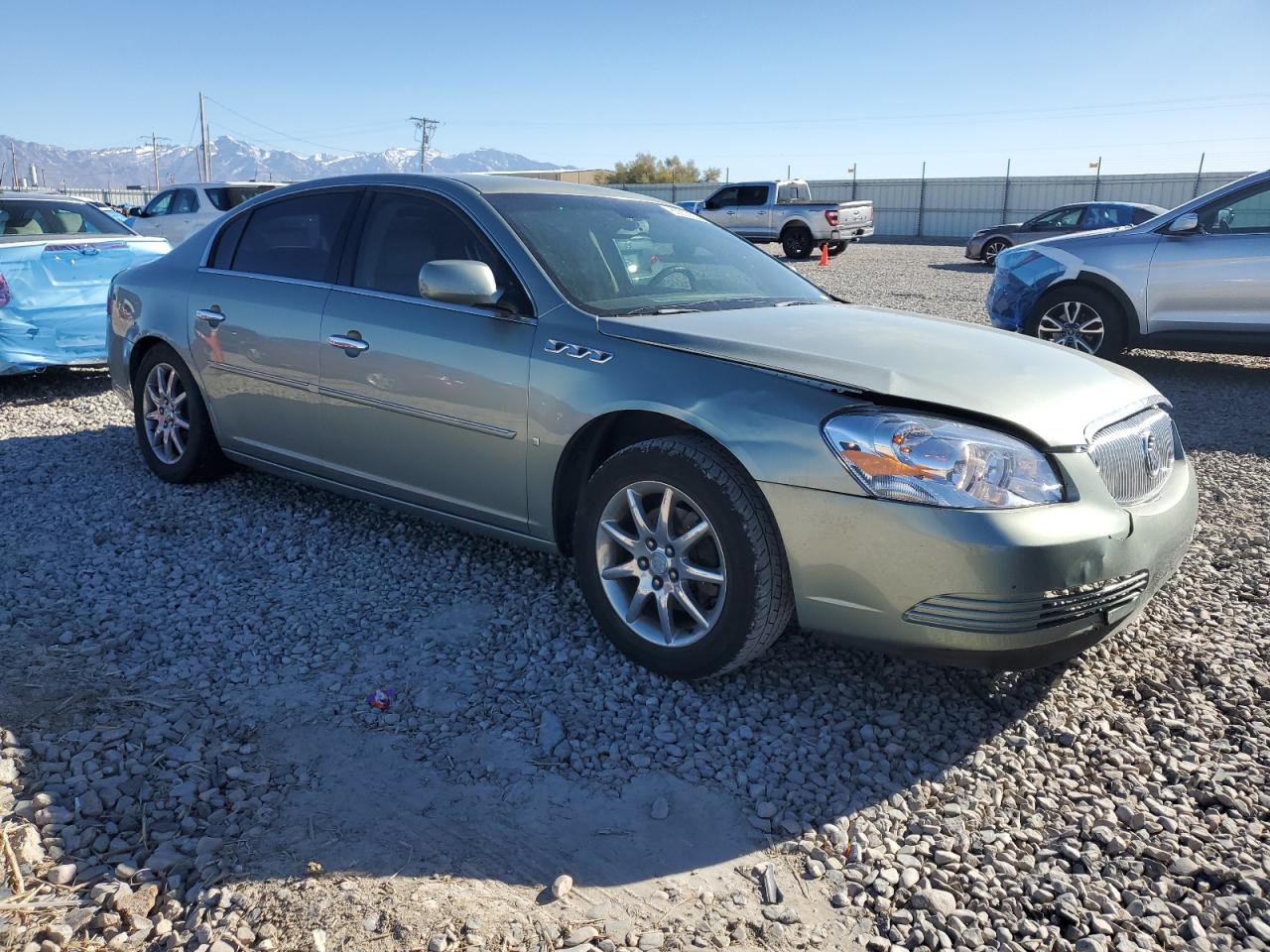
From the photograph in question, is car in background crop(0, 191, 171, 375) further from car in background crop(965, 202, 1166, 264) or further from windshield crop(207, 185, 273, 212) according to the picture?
car in background crop(965, 202, 1166, 264)

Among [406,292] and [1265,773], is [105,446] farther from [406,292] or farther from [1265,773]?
[1265,773]

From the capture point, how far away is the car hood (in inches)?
114

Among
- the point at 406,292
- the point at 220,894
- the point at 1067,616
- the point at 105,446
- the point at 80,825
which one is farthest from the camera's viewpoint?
the point at 105,446

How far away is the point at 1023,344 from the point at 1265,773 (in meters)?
1.59

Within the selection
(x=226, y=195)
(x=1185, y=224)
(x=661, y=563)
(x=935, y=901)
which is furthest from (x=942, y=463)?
(x=226, y=195)

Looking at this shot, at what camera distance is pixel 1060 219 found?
21.5 metres

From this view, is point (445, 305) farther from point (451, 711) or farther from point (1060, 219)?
point (1060, 219)

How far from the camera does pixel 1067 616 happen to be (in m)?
2.76

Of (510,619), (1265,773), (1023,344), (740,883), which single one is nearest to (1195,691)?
(1265,773)

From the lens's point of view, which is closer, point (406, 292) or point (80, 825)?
point (80, 825)

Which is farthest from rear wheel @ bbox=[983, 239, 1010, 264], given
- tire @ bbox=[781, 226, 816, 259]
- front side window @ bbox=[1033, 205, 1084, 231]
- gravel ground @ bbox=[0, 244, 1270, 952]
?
gravel ground @ bbox=[0, 244, 1270, 952]

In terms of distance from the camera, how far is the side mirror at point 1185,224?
7941mm

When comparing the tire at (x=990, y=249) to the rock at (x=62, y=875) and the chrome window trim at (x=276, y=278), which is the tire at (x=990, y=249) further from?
the rock at (x=62, y=875)

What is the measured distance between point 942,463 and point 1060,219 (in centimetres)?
2119
